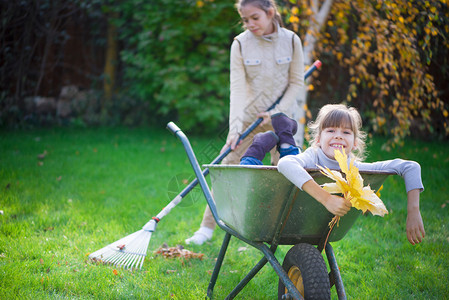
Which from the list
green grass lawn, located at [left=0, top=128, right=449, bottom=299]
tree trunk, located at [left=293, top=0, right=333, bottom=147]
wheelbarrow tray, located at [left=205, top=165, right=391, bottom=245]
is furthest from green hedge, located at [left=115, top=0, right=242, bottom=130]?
wheelbarrow tray, located at [left=205, top=165, right=391, bottom=245]

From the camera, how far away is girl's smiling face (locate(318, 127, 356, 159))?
191 centimetres

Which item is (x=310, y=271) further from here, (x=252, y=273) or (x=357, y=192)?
(x=252, y=273)

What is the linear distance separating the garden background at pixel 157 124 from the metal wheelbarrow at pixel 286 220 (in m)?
0.73

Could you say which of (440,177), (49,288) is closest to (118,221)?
(49,288)

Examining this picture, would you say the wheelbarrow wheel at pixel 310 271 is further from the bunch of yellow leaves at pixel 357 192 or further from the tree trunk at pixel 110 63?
the tree trunk at pixel 110 63

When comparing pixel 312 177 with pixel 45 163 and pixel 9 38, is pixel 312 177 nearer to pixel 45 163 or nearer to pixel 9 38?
pixel 45 163

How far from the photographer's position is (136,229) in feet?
11.3

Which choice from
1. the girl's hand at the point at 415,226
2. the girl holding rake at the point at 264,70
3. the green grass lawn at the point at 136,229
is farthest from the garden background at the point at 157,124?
the girl's hand at the point at 415,226

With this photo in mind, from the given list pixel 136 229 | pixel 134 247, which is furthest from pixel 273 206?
pixel 136 229

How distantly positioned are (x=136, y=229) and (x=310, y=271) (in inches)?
84.0

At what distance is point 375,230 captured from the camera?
351 cm

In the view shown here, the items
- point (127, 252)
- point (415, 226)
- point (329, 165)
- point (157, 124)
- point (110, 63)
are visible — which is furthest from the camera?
point (110, 63)

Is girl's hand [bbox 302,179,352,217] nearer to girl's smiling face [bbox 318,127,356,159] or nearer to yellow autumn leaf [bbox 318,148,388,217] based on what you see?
yellow autumn leaf [bbox 318,148,388,217]

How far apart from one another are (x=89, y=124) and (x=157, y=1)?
2925mm
